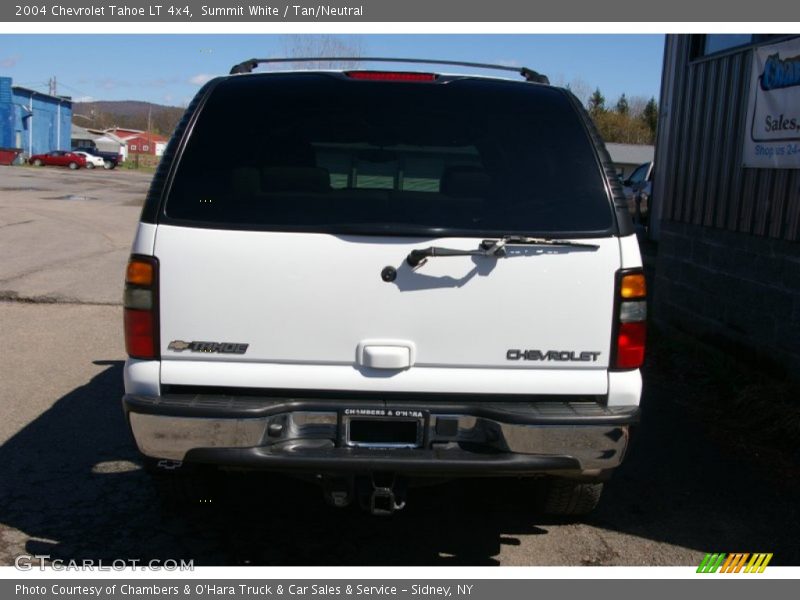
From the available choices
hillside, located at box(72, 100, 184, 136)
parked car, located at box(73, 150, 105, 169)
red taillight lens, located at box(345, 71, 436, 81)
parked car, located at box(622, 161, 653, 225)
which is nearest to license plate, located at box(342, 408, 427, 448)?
red taillight lens, located at box(345, 71, 436, 81)

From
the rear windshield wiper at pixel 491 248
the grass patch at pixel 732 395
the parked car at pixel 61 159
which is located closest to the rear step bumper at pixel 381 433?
the rear windshield wiper at pixel 491 248

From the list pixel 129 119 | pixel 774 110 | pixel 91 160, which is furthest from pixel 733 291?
pixel 129 119

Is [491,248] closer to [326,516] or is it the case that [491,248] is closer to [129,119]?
[326,516]

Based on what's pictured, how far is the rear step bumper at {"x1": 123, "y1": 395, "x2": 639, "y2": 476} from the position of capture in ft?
10.6

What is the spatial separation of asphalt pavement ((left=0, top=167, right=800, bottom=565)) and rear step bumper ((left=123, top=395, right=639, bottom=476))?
760 mm

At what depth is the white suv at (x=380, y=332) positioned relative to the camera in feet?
10.7

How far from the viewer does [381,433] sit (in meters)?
3.31

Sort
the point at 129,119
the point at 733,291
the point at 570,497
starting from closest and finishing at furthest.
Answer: the point at 570,497 < the point at 733,291 < the point at 129,119

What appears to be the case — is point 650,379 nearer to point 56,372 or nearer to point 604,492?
point 604,492

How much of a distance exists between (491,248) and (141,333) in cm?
135

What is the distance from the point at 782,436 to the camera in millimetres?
5531

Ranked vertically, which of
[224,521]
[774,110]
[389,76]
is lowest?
[224,521]

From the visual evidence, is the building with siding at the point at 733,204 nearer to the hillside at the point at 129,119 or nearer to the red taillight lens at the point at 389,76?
the red taillight lens at the point at 389,76

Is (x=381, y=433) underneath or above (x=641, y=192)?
underneath
